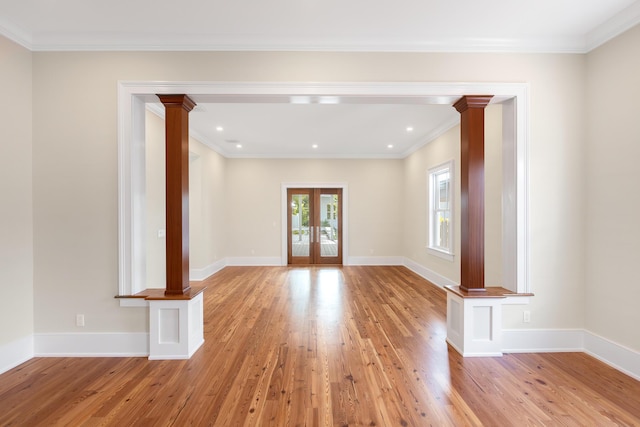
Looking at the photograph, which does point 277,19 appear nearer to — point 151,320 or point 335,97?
point 335,97

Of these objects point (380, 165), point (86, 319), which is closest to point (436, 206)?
point (380, 165)

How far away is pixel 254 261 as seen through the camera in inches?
300

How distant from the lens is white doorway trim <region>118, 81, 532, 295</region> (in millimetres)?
2770

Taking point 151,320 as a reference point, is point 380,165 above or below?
above

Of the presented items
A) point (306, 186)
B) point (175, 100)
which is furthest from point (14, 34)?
point (306, 186)

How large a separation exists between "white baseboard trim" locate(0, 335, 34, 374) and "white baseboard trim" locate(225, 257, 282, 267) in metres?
4.88

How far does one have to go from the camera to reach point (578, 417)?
193 cm

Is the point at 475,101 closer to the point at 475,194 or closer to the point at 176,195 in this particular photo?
the point at 475,194

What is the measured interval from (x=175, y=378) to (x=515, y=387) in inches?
108

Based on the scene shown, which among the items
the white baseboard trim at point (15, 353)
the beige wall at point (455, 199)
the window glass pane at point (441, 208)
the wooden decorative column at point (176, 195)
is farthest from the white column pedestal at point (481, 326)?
the white baseboard trim at point (15, 353)

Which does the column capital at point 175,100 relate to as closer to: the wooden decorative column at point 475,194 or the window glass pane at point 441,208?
the wooden decorative column at point 475,194

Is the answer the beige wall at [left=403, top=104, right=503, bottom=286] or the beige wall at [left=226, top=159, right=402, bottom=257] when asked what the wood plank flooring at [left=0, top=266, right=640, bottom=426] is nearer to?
the beige wall at [left=403, top=104, right=503, bottom=286]

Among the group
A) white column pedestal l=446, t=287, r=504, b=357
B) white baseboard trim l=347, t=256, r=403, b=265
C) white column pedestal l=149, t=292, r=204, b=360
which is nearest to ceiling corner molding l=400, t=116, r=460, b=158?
white baseboard trim l=347, t=256, r=403, b=265

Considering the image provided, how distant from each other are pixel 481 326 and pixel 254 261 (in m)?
5.85
